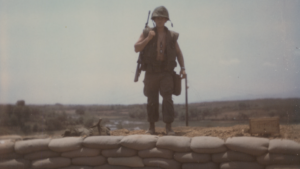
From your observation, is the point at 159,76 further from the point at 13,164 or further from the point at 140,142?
the point at 13,164

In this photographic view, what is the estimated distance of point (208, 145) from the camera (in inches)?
125

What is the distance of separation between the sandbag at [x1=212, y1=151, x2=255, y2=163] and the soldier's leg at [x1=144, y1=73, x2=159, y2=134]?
127 centimetres

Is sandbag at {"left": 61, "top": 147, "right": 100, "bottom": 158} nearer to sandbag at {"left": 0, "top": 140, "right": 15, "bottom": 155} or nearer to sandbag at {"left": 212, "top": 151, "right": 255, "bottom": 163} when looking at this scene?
sandbag at {"left": 0, "top": 140, "right": 15, "bottom": 155}

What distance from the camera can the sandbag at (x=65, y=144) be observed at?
143 inches

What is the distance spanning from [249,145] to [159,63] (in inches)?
67.1

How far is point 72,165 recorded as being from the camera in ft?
12.0

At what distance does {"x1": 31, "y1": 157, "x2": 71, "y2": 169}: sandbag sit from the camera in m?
3.64

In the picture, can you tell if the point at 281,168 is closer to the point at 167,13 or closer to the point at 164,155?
the point at 164,155

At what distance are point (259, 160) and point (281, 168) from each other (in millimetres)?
213

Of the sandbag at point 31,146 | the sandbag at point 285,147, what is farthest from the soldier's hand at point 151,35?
the sandbag at point 285,147

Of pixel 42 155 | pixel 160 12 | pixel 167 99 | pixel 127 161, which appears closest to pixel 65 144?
pixel 42 155

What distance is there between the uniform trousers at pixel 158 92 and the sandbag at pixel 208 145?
0.92 metres

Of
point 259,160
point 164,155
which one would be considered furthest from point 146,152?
point 259,160

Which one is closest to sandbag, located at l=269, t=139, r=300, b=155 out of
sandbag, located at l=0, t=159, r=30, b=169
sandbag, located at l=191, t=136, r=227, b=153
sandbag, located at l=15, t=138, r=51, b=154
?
sandbag, located at l=191, t=136, r=227, b=153
